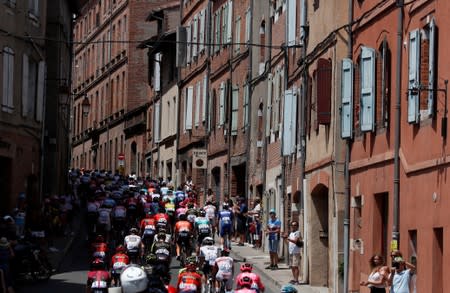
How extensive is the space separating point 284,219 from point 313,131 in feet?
18.7

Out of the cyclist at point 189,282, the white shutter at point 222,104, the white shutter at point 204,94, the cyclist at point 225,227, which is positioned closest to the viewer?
the cyclist at point 189,282

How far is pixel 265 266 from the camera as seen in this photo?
131ft

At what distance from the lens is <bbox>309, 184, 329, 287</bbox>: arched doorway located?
36.5m

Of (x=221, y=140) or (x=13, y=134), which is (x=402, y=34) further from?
(x=221, y=140)

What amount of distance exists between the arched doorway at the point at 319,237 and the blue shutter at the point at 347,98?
3726 mm

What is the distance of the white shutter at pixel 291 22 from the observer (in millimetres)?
42281

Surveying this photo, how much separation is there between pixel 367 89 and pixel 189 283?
685 centimetres

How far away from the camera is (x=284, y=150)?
41.4m

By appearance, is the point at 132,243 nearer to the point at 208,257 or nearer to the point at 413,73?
the point at 208,257

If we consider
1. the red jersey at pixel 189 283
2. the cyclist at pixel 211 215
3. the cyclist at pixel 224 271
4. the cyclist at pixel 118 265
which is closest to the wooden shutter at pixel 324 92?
the cyclist at pixel 224 271

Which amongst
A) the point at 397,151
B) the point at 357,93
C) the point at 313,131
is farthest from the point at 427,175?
the point at 313,131

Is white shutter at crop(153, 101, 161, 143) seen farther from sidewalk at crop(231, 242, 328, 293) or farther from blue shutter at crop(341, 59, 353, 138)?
blue shutter at crop(341, 59, 353, 138)

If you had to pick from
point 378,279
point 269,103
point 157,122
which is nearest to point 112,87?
point 157,122

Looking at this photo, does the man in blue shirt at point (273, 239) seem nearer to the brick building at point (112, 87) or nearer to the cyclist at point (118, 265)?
the cyclist at point (118, 265)
